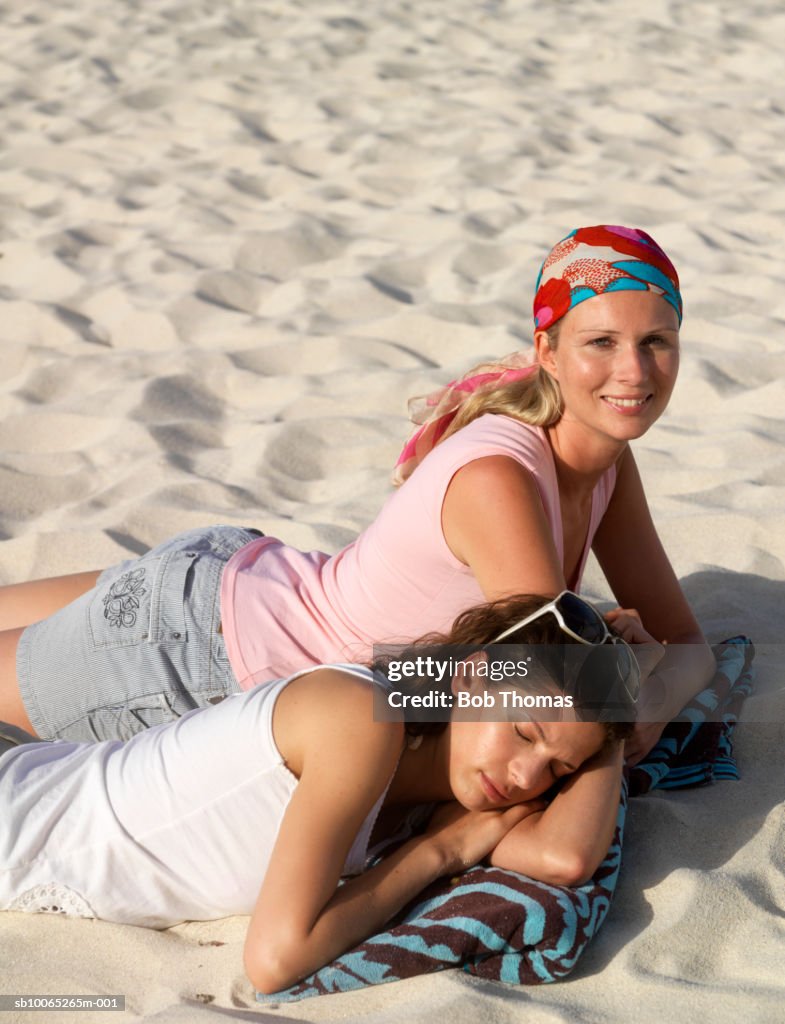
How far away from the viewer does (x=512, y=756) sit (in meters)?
2.05

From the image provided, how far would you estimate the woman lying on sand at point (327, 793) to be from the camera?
2008mm

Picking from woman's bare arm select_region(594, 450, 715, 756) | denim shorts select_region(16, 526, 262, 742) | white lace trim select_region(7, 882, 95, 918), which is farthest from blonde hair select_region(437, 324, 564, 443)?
white lace trim select_region(7, 882, 95, 918)

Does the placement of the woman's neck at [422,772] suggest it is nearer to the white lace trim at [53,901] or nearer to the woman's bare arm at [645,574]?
the white lace trim at [53,901]

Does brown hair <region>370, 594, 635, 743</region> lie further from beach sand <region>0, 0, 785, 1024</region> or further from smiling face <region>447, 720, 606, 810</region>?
beach sand <region>0, 0, 785, 1024</region>

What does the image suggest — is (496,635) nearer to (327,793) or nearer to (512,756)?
(512,756)

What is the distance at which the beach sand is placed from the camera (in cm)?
209

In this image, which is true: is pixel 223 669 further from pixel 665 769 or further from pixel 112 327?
pixel 112 327

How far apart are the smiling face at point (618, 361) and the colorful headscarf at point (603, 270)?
0.8 inches

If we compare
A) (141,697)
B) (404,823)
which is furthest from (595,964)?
(141,697)

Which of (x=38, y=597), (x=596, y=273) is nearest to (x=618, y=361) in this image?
(x=596, y=273)

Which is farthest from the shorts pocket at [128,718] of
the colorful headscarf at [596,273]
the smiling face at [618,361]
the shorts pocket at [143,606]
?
the smiling face at [618,361]

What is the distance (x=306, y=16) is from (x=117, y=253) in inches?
143

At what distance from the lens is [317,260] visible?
17.3 ft

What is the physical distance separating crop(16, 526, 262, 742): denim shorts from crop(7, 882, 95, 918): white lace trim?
0.38 metres
